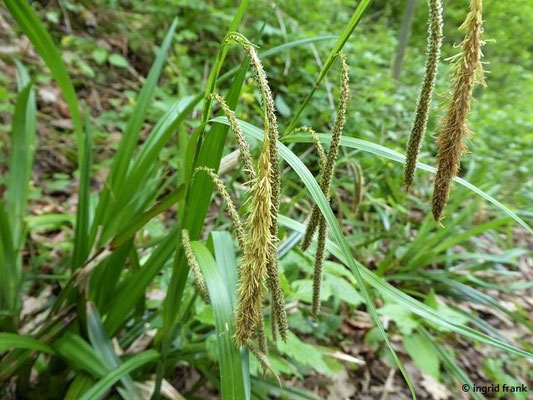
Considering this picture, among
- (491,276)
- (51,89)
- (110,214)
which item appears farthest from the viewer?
(51,89)

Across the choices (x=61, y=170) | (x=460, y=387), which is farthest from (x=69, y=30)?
(x=460, y=387)

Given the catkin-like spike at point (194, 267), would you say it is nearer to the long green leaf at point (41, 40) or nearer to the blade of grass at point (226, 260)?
the blade of grass at point (226, 260)

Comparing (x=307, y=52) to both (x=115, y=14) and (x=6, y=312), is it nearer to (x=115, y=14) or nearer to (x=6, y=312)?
(x=115, y=14)

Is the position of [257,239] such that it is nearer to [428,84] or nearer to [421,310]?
[428,84]

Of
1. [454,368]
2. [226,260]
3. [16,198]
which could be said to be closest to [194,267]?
[226,260]

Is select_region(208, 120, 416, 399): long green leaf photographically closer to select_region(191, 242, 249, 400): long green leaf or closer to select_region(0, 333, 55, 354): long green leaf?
select_region(191, 242, 249, 400): long green leaf

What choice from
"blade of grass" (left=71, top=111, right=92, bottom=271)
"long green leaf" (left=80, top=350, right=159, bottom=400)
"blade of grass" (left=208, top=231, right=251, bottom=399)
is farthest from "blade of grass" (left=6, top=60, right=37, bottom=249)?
"blade of grass" (left=208, top=231, right=251, bottom=399)
